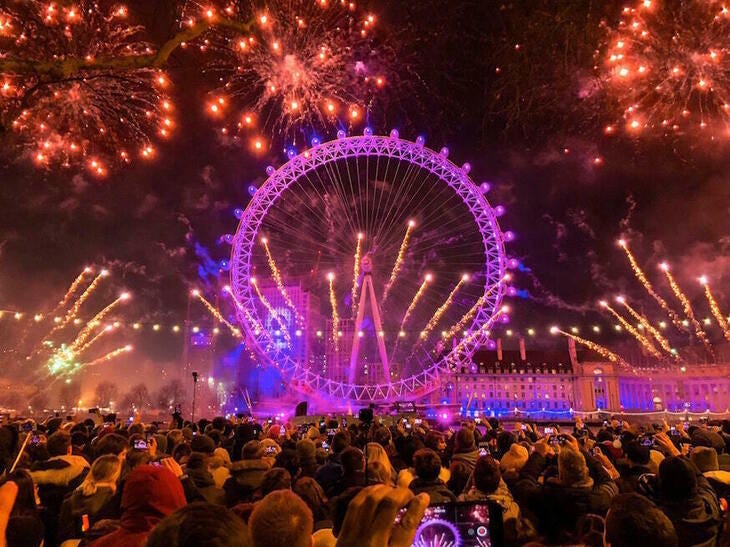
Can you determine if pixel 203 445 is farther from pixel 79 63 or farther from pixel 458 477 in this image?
pixel 79 63

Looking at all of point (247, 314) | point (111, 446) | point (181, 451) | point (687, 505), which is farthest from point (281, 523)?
point (247, 314)

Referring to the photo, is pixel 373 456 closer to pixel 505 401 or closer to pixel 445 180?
pixel 445 180

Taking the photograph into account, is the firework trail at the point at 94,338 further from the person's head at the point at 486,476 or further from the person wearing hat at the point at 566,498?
the person wearing hat at the point at 566,498

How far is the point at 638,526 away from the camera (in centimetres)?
269

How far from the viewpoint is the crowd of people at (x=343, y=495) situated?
2.20 meters

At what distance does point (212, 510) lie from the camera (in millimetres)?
1937

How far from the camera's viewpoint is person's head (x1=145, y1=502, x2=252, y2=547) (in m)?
1.84

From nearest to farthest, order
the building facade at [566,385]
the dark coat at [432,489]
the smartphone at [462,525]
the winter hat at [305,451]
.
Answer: the smartphone at [462,525]
the dark coat at [432,489]
the winter hat at [305,451]
the building facade at [566,385]

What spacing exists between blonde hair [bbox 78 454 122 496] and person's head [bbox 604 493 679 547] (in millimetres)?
5136

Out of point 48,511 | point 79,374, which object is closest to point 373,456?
point 48,511

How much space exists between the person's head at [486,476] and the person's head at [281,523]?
12.0 ft

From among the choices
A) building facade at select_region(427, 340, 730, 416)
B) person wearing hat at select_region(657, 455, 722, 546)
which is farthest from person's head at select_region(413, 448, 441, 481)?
building facade at select_region(427, 340, 730, 416)

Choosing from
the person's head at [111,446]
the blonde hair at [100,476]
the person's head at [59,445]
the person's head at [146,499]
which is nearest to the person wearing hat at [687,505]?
the person's head at [146,499]

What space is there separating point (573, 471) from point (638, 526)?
3118mm
